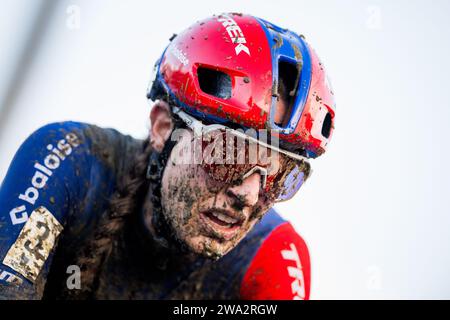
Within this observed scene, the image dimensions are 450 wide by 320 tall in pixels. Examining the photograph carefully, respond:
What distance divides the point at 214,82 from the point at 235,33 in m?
0.24

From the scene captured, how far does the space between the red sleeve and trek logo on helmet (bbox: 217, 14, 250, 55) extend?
1249mm

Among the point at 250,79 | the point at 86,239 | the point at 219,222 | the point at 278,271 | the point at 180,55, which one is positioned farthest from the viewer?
the point at 278,271

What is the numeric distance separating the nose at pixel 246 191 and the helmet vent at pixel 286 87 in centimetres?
27

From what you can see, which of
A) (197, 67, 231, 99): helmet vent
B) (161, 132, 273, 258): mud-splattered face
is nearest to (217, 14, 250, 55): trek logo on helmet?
(197, 67, 231, 99): helmet vent

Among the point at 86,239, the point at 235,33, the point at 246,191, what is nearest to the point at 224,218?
the point at 246,191

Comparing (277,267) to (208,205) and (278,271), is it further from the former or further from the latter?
(208,205)

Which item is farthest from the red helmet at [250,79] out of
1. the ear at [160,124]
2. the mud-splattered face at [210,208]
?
the mud-splattered face at [210,208]

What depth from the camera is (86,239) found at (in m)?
2.71

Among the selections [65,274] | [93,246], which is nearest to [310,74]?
[93,246]

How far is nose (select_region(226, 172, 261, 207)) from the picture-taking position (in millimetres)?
2412

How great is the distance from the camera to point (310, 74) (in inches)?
100

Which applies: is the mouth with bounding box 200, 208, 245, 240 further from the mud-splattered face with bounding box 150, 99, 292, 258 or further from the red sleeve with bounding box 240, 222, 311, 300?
the red sleeve with bounding box 240, 222, 311, 300
